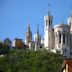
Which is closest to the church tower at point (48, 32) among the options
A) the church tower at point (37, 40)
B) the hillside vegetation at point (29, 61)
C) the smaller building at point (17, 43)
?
the church tower at point (37, 40)

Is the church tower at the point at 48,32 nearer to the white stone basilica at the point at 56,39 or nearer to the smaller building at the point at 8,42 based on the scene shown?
the white stone basilica at the point at 56,39

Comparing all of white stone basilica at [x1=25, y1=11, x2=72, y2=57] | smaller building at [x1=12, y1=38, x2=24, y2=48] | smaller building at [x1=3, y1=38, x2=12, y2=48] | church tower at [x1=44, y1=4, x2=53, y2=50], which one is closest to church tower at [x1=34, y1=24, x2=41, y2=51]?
white stone basilica at [x1=25, y1=11, x2=72, y2=57]

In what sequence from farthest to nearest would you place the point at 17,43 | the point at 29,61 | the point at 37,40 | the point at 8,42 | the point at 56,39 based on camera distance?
1. the point at 8,42
2. the point at 17,43
3. the point at 37,40
4. the point at 56,39
5. the point at 29,61

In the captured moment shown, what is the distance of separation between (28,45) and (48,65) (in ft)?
99.3

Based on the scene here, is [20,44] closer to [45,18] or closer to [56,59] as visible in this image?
[45,18]

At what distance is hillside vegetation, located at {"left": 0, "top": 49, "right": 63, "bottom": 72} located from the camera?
99000mm

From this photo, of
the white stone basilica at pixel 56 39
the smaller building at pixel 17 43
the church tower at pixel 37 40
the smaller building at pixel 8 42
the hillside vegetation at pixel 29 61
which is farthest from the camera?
the smaller building at pixel 17 43

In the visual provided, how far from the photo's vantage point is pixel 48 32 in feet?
403

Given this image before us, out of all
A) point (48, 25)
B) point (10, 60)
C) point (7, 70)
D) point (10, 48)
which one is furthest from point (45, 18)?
point (7, 70)

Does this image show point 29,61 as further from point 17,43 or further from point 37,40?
point 17,43

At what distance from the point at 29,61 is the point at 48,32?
1712 cm

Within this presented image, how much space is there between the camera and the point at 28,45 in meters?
130

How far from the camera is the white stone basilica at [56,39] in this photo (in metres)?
117

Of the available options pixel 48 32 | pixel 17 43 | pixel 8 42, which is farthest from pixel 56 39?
pixel 8 42
